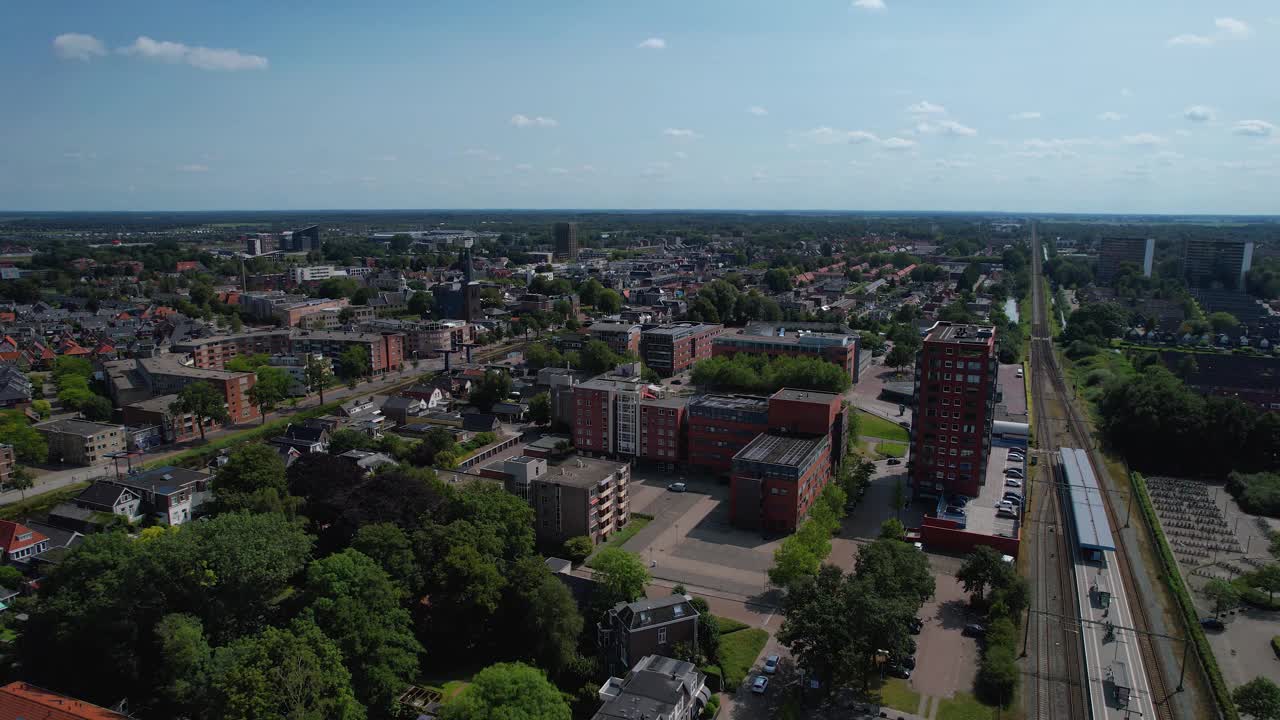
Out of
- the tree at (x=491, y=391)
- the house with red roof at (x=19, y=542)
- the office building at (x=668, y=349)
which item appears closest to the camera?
the house with red roof at (x=19, y=542)

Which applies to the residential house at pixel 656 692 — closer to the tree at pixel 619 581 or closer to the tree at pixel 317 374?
the tree at pixel 619 581

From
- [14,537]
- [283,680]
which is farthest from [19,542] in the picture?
[283,680]

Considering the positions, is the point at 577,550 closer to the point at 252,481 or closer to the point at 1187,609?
the point at 252,481

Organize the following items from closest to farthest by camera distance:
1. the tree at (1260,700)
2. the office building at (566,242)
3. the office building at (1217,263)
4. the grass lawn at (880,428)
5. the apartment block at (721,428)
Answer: the tree at (1260,700), the apartment block at (721,428), the grass lawn at (880,428), the office building at (1217,263), the office building at (566,242)

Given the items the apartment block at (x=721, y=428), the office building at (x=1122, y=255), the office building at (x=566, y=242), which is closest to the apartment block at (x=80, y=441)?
the apartment block at (x=721, y=428)

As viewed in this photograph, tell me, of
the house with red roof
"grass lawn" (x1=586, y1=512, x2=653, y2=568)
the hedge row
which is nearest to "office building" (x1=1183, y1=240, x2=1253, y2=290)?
the hedge row

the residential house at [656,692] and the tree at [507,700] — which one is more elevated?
the tree at [507,700]

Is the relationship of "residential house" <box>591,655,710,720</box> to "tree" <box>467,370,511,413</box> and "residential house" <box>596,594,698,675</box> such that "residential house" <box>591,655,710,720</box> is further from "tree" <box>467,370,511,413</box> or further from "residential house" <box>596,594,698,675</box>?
"tree" <box>467,370,511,413</box>

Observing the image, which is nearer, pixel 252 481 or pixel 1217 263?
pixel 252 481
